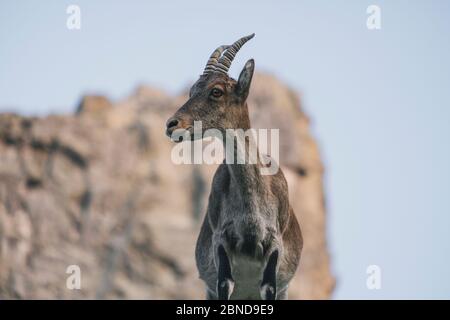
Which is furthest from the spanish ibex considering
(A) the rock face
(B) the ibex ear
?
(A) the rock face

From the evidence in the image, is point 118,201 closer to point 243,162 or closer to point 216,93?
point 243,162

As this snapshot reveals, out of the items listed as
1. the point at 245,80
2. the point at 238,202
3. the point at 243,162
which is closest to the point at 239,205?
the point at 238,202

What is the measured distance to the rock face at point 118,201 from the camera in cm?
4816

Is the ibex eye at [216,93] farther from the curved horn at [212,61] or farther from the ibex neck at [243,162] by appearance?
the ibex neck at [243,162]

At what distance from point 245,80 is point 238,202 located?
1.73 metres

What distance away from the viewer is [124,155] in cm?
5241

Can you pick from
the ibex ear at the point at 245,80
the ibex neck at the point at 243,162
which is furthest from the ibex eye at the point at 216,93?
the ibex neck at the point at 243,162

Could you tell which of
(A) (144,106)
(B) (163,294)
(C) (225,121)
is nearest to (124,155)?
(A) (144,106)

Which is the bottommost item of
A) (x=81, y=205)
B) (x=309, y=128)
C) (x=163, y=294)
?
(x=163, y=294)

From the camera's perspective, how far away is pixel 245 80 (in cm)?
1388

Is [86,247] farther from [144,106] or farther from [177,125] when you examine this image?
[177,125]

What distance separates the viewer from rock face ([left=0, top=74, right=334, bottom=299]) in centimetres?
4816

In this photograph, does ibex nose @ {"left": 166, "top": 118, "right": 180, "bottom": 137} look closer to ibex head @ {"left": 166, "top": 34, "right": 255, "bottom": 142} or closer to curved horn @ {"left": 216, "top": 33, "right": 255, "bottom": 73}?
ibex head @ {"left": 166, "top": 34, "right": 255, "bottom": 142}
